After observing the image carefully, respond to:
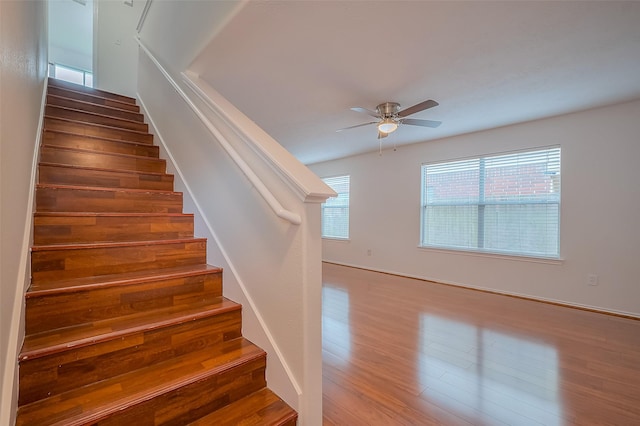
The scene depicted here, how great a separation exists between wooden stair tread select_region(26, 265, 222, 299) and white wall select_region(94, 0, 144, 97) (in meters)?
4.28

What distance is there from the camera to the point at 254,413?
123 centimetres

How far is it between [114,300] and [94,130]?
1.98 metres

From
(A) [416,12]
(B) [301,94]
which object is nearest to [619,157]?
(A) [416,12]

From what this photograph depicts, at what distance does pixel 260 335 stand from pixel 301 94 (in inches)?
92.5

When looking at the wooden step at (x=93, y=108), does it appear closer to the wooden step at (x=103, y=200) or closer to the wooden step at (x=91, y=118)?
the wooden step at (x=91, y=118)

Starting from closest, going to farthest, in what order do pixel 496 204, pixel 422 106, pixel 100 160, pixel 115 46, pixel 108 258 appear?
pixel 108 258
pixel 100 160
pixel 422 106
pixel 496 204
pixel 115 46

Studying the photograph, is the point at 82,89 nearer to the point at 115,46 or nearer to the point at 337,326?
the point at 115,46

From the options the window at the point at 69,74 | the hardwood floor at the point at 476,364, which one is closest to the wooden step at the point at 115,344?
the hardwood floor at the point at 476,364

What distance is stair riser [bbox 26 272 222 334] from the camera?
1.22 metres

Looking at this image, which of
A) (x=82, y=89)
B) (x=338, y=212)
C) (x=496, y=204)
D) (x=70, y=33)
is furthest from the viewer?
(x=338, y=212)

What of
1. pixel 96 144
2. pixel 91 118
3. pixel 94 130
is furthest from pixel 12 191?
pixel 91 118

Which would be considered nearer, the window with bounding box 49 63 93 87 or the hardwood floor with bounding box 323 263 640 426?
the hardwood floor with bounding box 323 263 640 426

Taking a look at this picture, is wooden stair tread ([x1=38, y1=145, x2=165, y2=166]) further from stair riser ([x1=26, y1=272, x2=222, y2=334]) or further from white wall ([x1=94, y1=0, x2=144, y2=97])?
white wall ([x1=94, y1=0, x2=144, y2=97])

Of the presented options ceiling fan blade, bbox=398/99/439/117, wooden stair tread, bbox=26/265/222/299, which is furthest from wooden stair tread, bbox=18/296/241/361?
ceiling fan blade, bbox=398/99/439/117
